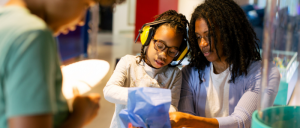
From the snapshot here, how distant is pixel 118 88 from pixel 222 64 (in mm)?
669

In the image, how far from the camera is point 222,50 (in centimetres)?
140

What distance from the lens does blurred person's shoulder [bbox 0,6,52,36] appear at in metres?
0.47

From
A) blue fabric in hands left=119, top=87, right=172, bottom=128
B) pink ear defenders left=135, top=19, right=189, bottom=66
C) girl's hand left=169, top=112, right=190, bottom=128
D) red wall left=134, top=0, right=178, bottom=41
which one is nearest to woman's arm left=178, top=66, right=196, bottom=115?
pink ear defenders left=135, top=19, right=189, bottom=66

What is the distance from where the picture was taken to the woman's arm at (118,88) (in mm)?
1203

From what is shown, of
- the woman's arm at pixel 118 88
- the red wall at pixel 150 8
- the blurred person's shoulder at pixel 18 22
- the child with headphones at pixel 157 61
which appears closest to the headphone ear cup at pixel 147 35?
the child with headphones at pixel 157 61

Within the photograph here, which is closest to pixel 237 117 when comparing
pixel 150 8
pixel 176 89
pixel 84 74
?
pixel 176 89

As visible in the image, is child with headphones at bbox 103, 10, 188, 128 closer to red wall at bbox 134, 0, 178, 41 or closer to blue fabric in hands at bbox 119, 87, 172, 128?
blue fabric in hands at bbox 119, 87, 172, 128

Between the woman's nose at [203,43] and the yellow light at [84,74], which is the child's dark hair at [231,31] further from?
the yellow light at [84,74]

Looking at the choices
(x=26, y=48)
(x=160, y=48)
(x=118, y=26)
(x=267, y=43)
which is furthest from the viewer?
(x=118, y=26)

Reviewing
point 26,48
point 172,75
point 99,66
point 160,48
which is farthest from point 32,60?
point 99,66

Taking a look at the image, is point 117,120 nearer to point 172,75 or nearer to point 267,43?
point 172,75

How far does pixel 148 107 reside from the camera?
3.04ft

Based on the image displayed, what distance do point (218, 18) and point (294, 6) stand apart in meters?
0.36

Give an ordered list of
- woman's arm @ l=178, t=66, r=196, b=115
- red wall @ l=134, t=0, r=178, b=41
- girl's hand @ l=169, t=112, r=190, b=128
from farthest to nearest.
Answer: red wall @ l=134, t=0, r=178, b=41 → woman's arm @ l=178, t=66, r=196, b=115 → girl's hand @ l=169, t=112, r=190, b=128
